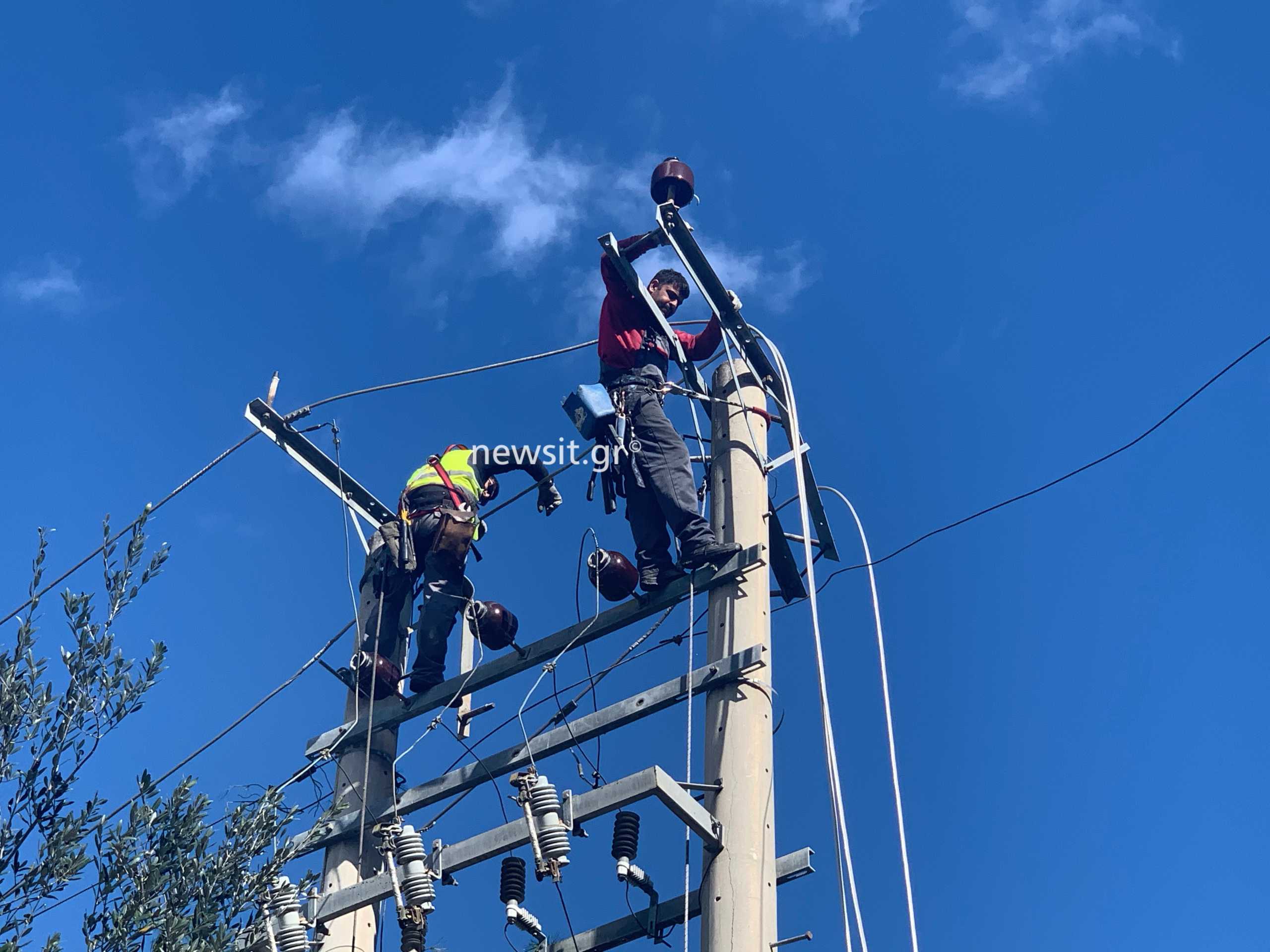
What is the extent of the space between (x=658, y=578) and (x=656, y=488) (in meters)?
0.60

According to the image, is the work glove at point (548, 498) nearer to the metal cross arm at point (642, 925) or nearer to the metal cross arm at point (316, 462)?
the metal cross arm at point (316, 462)

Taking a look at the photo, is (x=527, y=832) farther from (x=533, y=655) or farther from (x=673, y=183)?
(x=673, y=183)

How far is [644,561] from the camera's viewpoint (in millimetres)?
8422

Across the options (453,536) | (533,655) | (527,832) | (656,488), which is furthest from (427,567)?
(527,832)

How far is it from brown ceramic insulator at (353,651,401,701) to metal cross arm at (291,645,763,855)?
835 millimetres

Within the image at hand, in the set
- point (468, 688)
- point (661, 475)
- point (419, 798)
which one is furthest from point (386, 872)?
point (661, 475)

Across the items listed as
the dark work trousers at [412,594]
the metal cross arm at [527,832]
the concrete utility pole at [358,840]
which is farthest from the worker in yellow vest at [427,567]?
the metal cross arm at [527,832]

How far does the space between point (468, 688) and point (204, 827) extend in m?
2.09

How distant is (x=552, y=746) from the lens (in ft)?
25.1

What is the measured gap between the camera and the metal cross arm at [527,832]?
669cm

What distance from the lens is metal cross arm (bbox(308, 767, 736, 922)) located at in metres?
6.69

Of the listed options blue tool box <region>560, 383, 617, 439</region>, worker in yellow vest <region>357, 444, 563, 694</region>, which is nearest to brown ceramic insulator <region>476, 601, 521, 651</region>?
worker in yellow vest <region>357, 444, 563, 694</region>

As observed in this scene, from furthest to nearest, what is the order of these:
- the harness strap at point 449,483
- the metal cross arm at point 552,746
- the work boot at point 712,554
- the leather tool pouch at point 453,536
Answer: the harness strap at point 449,483 < the leather tool pouch at point 453,536 < the work boot at point 712,554 < the metal cross arm at point 552,746

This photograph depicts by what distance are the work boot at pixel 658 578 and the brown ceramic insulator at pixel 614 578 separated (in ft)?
0.41
